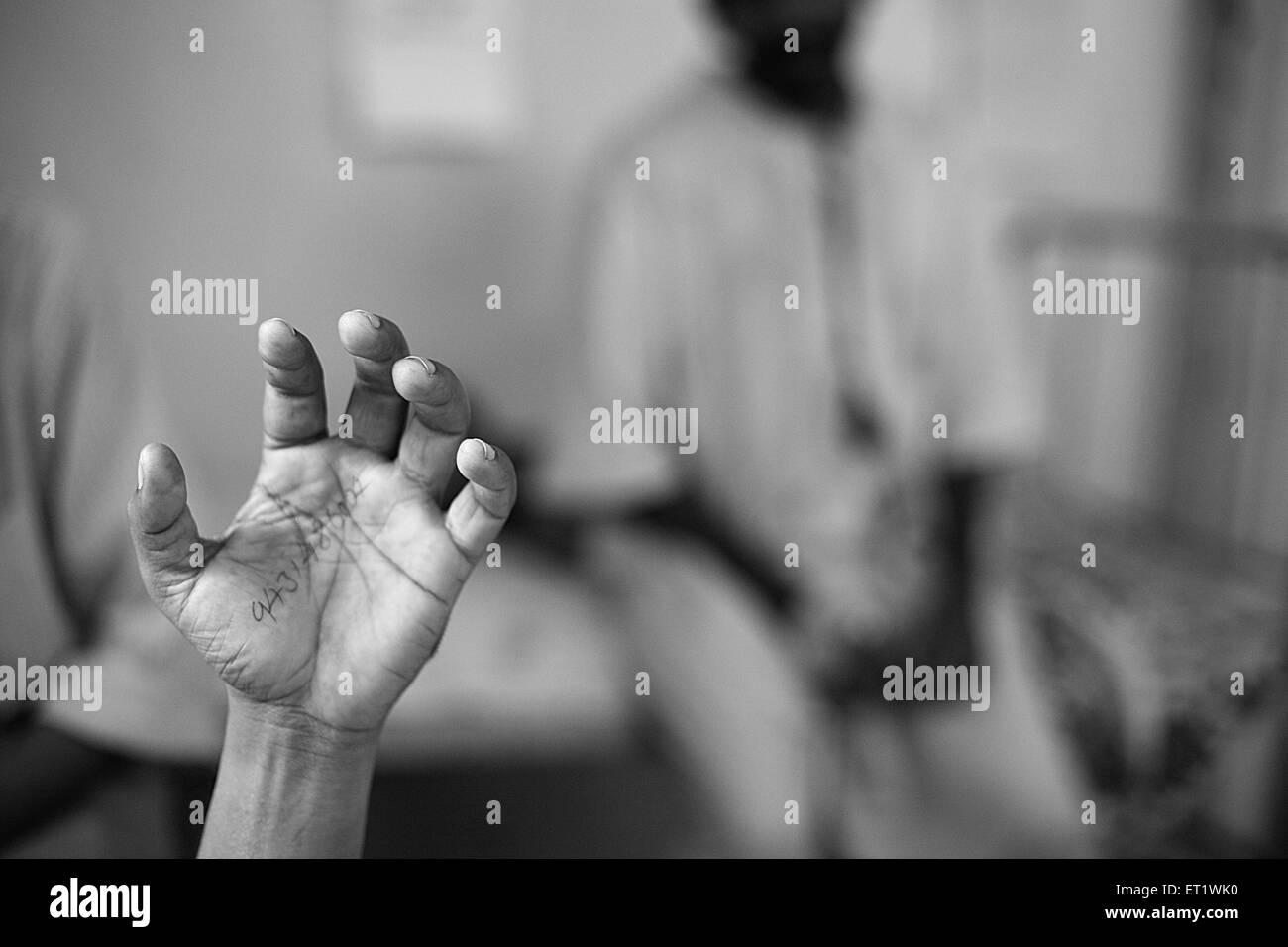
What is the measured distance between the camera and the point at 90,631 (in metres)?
0.87

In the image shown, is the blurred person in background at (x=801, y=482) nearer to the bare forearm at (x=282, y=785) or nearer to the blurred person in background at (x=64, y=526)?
the blurred person in background at (x=64, y=526)

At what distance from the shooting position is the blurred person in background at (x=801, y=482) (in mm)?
1216

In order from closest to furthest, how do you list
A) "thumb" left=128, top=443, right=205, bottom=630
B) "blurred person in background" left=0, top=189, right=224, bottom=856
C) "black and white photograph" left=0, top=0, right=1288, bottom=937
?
"thumb" left=128, top=443, right=205, bottom=630 → "blurred person in background" left=0, top=189, right=224, bottom=856 → "black and white photograph" left=0, top=0, right=1288, bottom=937

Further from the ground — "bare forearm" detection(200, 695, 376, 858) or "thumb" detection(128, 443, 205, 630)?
"thumb" detection(128, 443, 205, 630)

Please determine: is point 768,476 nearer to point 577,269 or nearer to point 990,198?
point 577,269

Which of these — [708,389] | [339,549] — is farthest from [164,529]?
[708,389]

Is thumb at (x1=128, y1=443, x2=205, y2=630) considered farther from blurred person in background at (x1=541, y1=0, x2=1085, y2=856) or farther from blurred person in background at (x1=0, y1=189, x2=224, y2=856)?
blurred person in background at (x1=541, y1=0, x2=1085, y2=856)

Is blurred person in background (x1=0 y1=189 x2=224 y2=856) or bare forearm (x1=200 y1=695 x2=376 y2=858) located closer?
bare forearm (x1=200 y1=695 x2=376 y2=858)

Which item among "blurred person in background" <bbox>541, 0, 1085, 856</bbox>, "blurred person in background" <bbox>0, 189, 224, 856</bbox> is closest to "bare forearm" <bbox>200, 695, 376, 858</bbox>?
"blurred person in background" <bbox>0, 189, 224, 856</bbox>

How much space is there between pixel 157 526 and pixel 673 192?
0.88m

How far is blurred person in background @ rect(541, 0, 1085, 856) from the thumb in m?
0.71

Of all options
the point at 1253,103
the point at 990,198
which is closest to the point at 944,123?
the point at 990,198

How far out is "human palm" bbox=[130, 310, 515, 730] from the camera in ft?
1.81

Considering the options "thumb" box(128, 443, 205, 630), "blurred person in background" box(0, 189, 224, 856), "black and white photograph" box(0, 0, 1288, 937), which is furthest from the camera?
"black and white photograph" box(0, 0, 1288, 937)
